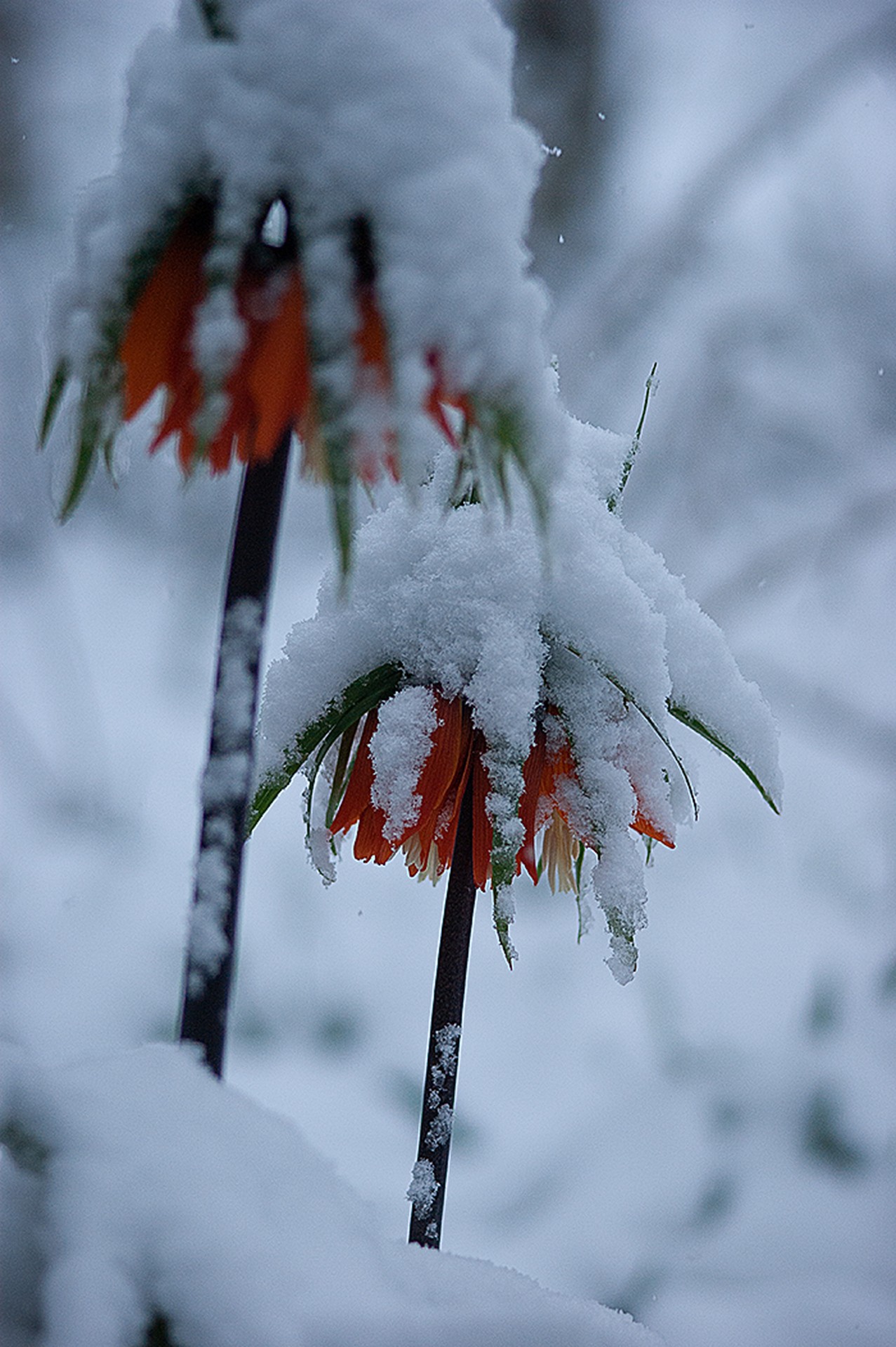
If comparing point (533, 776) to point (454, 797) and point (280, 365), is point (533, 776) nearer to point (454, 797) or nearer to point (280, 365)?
point (454, 797)

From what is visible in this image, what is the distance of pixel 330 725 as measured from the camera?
0.33 metres

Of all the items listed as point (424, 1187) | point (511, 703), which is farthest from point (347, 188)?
point (424, 1187)

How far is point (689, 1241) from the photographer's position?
883 millimetres

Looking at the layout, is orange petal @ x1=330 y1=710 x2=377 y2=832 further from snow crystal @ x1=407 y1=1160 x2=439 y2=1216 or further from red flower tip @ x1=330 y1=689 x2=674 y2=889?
snow crystal @ x1=407 y1=1160 x2=439 y2=1216

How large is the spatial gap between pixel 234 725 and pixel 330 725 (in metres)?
0.13

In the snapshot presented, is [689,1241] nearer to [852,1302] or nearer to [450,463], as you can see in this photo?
[852,1302]

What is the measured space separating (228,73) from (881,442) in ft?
4.40

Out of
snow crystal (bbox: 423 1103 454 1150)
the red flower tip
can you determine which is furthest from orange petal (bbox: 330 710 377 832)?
snow crystal (bbox: 423 1103 454 1150)

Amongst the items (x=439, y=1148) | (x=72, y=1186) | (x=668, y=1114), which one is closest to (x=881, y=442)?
(x=668, y=1114)

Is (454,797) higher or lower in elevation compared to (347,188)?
lower

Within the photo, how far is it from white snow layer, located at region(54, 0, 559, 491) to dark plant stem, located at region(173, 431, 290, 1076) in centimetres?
3

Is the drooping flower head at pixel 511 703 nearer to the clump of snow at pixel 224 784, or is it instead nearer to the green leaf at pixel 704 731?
the green leaf at pixel 704 731

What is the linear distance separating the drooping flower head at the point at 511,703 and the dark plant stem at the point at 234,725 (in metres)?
0.12

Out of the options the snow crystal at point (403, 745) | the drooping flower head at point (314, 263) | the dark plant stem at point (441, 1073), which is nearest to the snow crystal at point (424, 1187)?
the dark plant stem at point (441, 1073)
